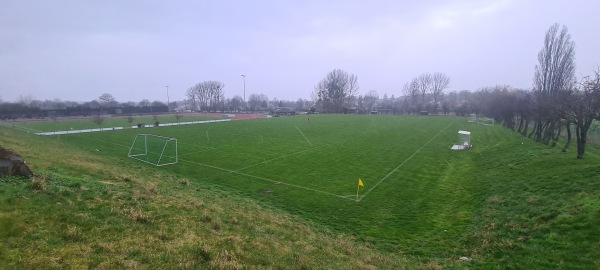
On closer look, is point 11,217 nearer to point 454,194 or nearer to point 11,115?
point 454,194

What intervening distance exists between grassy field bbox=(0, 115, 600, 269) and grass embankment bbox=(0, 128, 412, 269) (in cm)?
31

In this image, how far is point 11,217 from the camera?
6910mm

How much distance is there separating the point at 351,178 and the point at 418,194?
481 cm

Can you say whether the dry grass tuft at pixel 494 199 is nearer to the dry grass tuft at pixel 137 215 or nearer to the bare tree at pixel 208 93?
the dry grass tuft at pixel 137 215

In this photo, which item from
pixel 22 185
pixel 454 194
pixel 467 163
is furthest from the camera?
pixel 467 163

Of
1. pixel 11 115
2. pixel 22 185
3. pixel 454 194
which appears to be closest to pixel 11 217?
pixel 22 185

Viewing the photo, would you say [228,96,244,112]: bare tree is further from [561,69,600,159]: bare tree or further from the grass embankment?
the grass embankment

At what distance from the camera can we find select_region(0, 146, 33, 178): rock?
9744 mm

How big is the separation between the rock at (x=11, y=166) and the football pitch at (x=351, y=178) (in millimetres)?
9303

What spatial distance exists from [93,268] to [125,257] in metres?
0.66

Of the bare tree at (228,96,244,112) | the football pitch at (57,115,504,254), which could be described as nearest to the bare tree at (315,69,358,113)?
the bare tree at (228,96,244,112)

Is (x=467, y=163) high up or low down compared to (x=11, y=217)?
down

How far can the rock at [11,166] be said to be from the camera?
32.0 ft

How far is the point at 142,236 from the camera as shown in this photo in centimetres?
754
